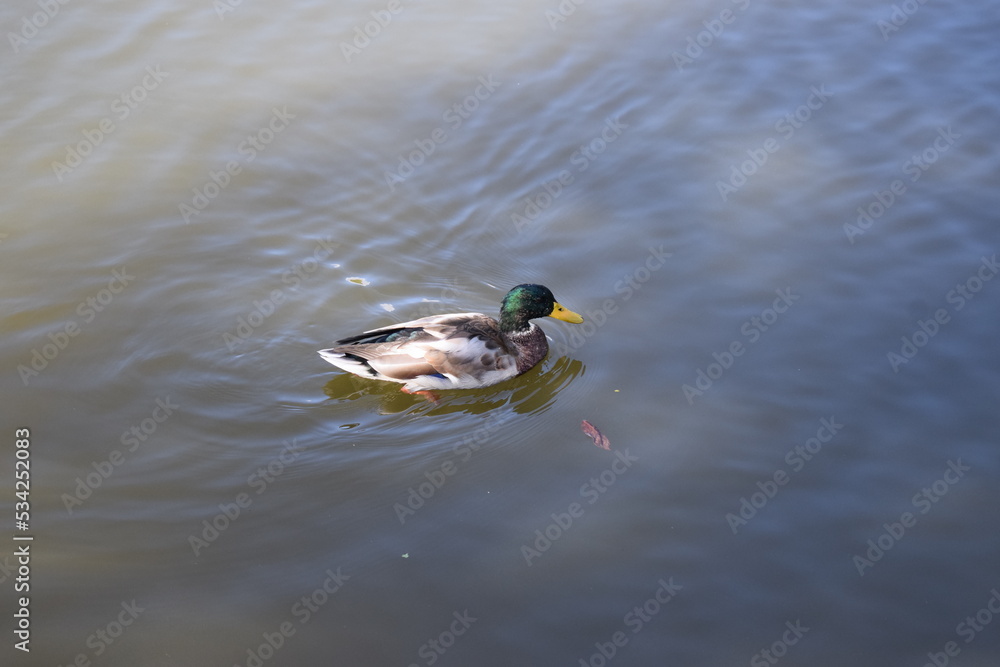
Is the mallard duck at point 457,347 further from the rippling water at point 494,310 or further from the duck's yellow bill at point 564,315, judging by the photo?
the rippling water at point 494,310

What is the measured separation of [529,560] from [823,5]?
850cm

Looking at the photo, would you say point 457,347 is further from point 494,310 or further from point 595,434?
point 595,434

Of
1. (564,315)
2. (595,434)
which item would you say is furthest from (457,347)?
(595,434)

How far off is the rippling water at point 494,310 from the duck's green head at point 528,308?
0.35m

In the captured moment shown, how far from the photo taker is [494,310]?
7.25 meters

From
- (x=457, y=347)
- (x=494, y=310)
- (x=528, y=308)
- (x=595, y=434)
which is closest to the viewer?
(x=595, y=434)

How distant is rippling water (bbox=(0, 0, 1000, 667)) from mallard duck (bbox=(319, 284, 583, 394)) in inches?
6.2

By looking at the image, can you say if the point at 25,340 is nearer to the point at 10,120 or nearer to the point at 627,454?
the point at 10,120

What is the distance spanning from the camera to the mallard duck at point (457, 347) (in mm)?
6297

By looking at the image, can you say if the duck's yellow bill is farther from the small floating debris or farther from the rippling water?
the small floating debris

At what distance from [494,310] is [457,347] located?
94 centimetres

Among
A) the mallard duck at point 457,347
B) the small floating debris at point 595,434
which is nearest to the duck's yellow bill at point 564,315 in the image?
the mallard duck at point 457,347

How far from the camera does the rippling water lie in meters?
4.84

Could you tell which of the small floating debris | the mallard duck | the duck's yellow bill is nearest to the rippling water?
the small floating debris
